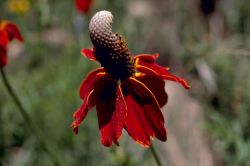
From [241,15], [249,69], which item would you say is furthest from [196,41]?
[249,69]

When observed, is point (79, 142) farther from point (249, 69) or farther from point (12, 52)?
point (12, 52)

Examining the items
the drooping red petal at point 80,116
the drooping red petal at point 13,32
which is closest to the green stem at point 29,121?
the drooping red petal at point 13,32

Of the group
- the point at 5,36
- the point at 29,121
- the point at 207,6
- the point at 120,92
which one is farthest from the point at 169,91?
the point at 120,92

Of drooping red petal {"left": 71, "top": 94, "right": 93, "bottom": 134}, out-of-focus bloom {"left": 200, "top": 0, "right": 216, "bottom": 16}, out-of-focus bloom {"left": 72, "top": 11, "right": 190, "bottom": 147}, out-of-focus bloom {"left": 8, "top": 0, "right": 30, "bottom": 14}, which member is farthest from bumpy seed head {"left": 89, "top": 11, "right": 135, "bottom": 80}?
out-of-focus bloom {"left": 8, "top": 0, "right": 30, "bottom": 14}

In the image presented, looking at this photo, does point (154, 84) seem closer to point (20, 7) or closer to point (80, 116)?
point (80, 116)

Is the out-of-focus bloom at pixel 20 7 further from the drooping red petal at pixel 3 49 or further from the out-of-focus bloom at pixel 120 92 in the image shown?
the out-of-focus bloom at pixel 120 92

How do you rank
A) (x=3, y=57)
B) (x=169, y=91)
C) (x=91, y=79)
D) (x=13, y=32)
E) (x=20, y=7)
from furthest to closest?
(x=20, y=7)
(x=169, y=91)
(x=13, y=32)
(x=3, y=57)
(x=91, y=79)
